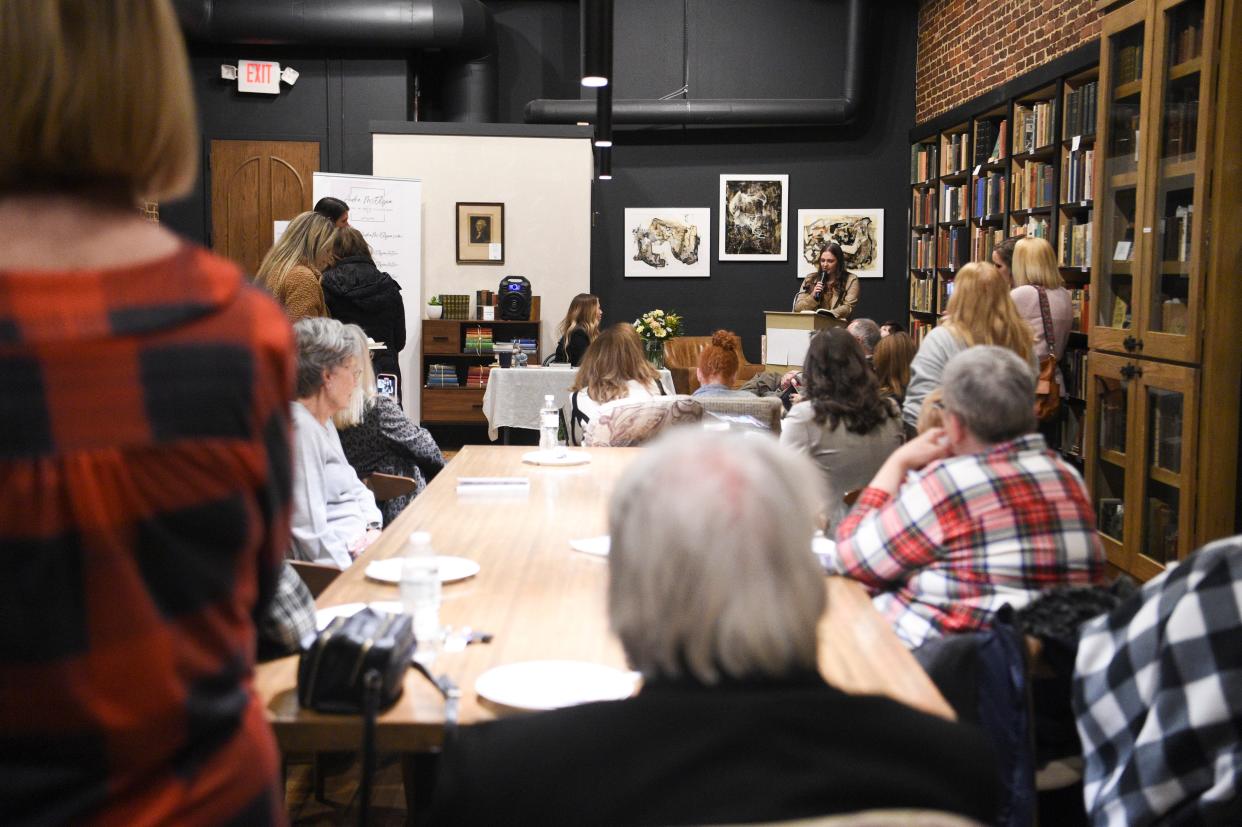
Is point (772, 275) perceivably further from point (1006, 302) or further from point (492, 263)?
point (1006, 302)

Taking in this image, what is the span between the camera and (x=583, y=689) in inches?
77.1

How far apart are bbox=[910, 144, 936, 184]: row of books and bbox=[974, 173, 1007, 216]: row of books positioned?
1558 mm

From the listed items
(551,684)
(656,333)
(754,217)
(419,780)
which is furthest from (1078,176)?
(551,684)

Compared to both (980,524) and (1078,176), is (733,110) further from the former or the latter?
(980,524)

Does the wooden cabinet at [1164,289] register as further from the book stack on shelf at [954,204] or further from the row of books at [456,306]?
the row of books at [456,306]

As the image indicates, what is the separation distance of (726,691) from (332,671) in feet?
2.90

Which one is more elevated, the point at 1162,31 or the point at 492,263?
the point at 1162,31

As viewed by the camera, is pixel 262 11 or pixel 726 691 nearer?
pixel 726 691

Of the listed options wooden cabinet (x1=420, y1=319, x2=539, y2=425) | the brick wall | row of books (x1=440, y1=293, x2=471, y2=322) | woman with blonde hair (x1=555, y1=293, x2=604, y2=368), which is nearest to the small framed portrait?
row of books (x1=440, y1=293, x2=471, y2=322)

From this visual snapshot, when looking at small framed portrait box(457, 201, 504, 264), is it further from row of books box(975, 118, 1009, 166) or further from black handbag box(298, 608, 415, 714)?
black handbag box(298, 608, 415, 714)

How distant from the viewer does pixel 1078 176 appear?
721cm

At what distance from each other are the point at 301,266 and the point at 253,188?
5.42 meters

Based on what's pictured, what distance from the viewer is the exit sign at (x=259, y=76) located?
10.5 meters

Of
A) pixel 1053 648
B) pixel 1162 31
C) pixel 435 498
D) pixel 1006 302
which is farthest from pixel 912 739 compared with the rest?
pixel 1162 31
